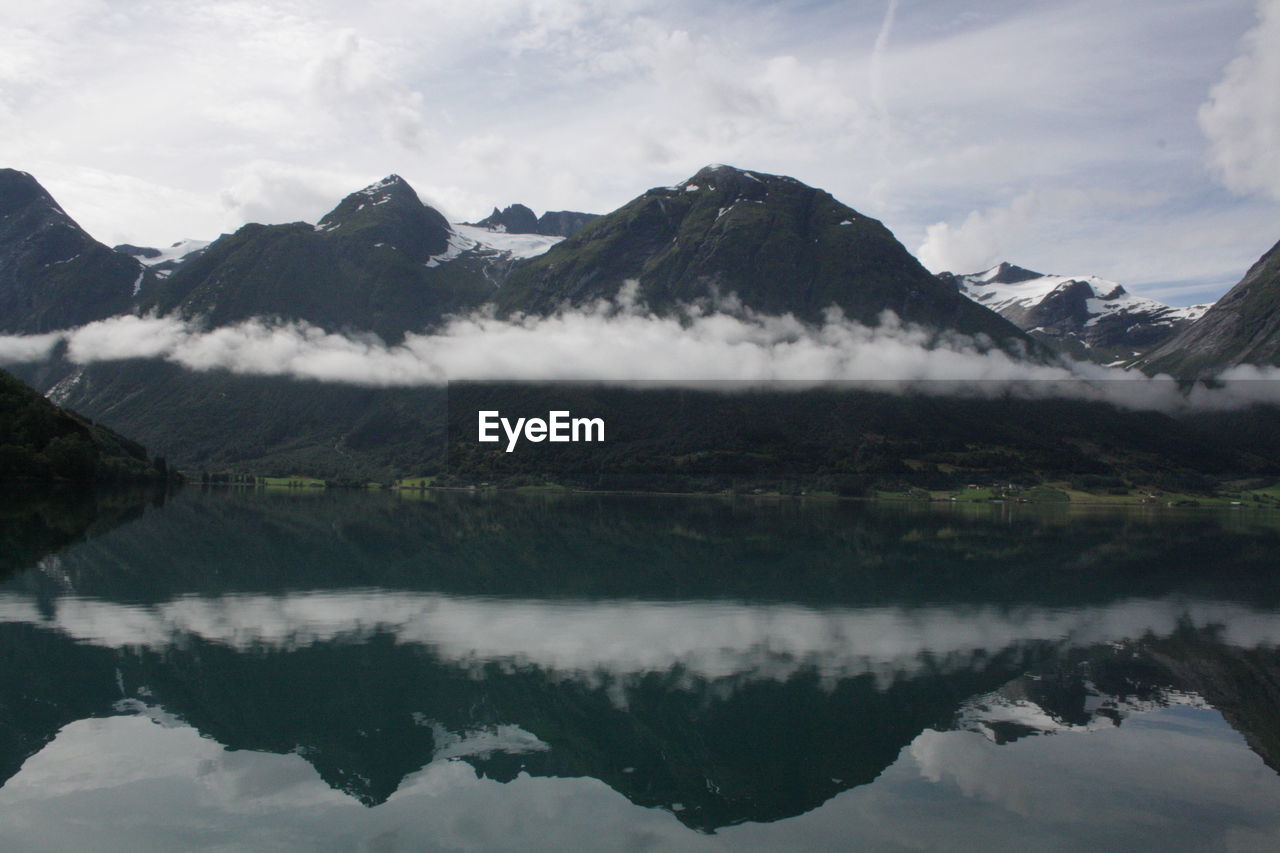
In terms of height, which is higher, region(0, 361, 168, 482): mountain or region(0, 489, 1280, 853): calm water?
region(0, 361, 168, 482): mountain

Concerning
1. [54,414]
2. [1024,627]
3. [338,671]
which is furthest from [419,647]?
[54,414]

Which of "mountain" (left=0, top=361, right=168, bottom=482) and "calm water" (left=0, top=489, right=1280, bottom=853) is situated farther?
"mountain" (left=0, top=361, right=168, bottom=482)

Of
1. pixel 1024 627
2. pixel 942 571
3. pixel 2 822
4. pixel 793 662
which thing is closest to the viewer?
pixel 2 822

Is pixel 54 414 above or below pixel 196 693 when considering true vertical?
above

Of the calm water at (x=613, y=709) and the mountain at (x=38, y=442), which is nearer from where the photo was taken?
the calm water at (x=613, y=709)

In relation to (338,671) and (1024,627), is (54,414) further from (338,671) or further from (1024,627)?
(1024,627)

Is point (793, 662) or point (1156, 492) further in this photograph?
point (1156, 492)

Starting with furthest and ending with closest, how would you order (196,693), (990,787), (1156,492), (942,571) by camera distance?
(1156,492), (942,571), (196,693), (990,787)

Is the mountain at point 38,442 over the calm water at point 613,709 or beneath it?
over
